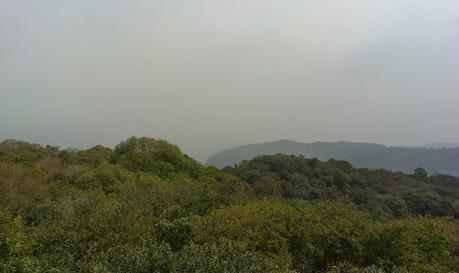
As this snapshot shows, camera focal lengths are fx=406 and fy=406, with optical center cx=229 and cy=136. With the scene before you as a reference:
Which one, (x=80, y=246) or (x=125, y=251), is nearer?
(x=125, y=251)

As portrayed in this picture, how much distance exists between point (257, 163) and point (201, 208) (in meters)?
61.7

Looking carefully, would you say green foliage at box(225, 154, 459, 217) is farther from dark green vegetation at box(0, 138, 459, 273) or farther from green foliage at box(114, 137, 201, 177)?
dark green vegetation at box(0, 138, 459, 273)

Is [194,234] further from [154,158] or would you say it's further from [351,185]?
[351,185]

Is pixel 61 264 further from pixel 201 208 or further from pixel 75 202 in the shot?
pixel 201 208

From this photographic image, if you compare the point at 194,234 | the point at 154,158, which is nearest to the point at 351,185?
the point at 154,158

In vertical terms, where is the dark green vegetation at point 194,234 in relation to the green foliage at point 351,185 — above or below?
above

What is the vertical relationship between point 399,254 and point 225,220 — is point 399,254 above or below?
below

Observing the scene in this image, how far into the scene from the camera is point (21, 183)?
33.9 meters

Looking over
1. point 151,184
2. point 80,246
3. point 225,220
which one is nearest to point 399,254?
point 225,220

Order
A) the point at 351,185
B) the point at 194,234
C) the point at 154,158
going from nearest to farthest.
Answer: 1. the point at 194,234
2. the point at 154,158
3. the point at 351,185

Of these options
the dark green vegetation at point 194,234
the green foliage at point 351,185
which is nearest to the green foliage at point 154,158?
the dark green vegetation at point 194,234

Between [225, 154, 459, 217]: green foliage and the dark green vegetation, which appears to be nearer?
the dark green vegetation

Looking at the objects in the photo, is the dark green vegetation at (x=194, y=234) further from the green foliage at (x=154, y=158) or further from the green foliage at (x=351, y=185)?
the green foliage at (x=351, y=185)

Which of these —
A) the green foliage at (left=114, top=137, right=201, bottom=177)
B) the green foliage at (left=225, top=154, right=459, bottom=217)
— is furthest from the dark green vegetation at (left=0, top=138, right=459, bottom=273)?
the green foliage at (left=225, top=154, right=459, bottom=217)
